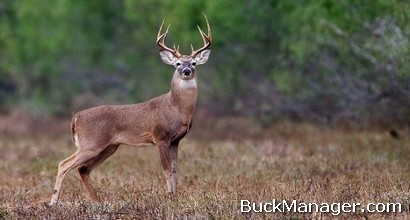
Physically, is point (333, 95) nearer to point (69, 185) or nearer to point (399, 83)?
point (399, 83)

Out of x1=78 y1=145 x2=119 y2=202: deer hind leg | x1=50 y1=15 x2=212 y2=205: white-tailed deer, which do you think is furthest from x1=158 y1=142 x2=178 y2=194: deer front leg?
x1=78 y1=145 x2=119 y2=202: deer hind leg

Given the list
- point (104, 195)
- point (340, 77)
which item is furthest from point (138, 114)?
Result: point (340, 77)

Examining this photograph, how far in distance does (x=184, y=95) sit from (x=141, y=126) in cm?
69

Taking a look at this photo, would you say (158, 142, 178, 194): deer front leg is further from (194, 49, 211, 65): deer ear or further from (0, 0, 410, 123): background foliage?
(0, 0, 410, 123): background foliage

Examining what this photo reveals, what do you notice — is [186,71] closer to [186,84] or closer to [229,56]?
[186,84]

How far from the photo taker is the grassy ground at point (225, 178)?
39.3 feet

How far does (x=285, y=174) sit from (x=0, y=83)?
31.8 m

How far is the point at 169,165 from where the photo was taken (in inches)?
539

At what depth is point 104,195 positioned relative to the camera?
13.8 m

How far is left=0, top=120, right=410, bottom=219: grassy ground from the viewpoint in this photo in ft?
39.3

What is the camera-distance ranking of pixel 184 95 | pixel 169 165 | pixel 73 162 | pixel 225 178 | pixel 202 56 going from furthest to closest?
1. pixel 225 178
2. pixel 202 56
3. pixel 184 95
4. pixel 73 162
5. pixel 169 165

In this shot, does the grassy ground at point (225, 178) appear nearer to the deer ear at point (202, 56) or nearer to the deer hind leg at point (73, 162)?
the deer hind leg at point (73, 162)

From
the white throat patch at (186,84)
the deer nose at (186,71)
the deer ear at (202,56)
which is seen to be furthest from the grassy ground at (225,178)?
the deer ear at (202,56)

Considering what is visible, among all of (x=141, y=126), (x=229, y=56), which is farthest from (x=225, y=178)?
(x=229, y=56)
